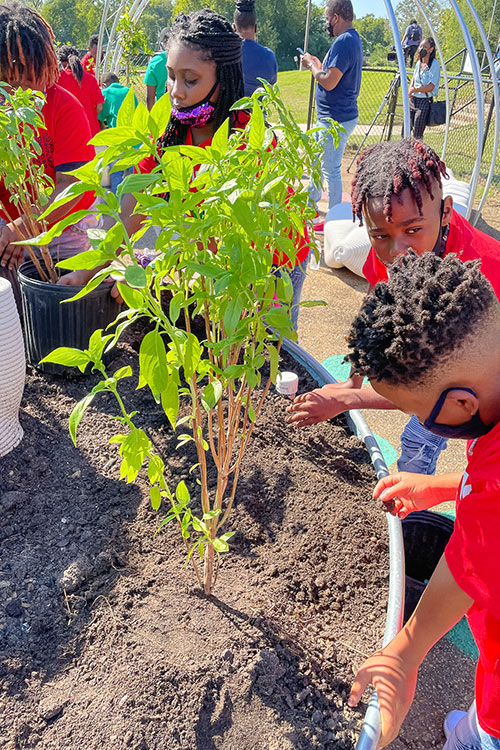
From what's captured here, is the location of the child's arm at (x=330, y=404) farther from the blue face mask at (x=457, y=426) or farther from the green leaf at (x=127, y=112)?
the green leaf at (x=127, y=112)

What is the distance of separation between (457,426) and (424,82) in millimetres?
8691

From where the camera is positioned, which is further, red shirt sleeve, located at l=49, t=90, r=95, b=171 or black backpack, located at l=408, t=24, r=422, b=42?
black backpack, located at l=408, t=24, r=422, b=42

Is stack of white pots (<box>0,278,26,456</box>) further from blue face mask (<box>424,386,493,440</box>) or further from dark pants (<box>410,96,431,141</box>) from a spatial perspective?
dark pants (<box>410,96,431,141</box>)

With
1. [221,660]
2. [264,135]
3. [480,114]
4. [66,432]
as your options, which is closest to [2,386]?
[66,432]

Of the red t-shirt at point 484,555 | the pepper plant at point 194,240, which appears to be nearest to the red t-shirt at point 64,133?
the pepper plant at point 194,240

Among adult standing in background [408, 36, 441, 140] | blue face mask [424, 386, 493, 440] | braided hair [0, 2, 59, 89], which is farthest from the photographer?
adult standing in background [408, 36, 441, 140]

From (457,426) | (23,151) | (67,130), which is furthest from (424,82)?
(457,426)

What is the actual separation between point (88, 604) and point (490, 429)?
122 centimetres

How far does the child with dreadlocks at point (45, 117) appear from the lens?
2535 millimetres

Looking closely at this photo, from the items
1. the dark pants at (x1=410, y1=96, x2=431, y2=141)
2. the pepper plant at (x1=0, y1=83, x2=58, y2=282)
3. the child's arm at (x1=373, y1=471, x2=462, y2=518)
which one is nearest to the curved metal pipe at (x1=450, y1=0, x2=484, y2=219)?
the dark pants at (x1=410, y1=96, x2=431, y2=141)

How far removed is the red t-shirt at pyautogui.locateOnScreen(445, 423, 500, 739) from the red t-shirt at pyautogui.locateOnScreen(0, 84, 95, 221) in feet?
7.14

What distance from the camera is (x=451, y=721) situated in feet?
5.74

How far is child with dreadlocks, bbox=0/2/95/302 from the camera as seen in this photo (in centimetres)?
254

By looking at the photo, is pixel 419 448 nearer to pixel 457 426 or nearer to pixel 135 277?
pixel 457 426
